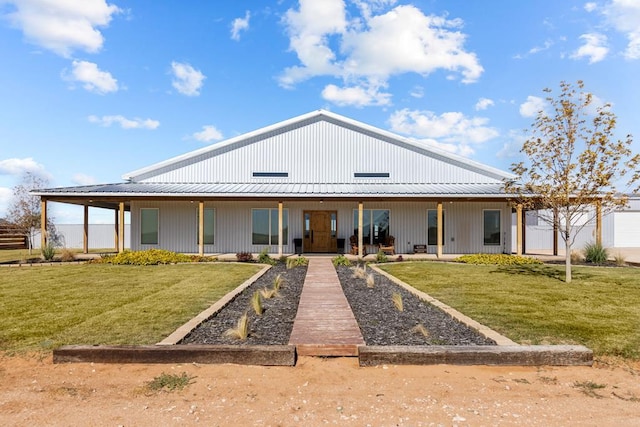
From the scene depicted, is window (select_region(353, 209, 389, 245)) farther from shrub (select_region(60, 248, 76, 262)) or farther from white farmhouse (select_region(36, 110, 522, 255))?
shrub (select_region(60, 248, 76, 262))

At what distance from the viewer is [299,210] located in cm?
1908

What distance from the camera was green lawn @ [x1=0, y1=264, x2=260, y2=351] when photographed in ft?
17.6

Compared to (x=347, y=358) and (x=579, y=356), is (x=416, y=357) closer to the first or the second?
(x=347, y=358)

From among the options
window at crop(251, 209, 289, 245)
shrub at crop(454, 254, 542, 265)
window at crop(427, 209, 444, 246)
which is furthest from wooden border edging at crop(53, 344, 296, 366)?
window at crop(427, 209, 444, 246)

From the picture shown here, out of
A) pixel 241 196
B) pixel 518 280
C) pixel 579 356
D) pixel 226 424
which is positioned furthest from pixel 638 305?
pixel 241 196

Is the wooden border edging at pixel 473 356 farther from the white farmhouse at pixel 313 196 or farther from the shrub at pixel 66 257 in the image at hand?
the shrub at pixel 66 257

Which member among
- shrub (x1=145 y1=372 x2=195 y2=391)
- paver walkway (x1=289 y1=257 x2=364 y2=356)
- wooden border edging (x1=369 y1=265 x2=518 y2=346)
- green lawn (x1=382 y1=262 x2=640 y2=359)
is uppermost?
paver walkway (x1=289 y1=257 x2=364 y2=356)

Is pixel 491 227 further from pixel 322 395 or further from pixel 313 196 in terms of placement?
pixel 322 395

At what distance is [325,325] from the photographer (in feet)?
18.6

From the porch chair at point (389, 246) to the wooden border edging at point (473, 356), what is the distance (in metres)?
13.1

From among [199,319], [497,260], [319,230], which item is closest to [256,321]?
[199,319]

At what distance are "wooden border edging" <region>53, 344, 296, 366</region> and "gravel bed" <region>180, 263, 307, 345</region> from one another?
575mm

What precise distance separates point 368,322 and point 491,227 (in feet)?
50.2

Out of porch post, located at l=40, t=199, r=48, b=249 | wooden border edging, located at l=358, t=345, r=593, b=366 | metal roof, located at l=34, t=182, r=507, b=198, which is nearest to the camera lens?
wooden border edging, located at l=358, t=345, r=593, b=366
